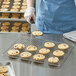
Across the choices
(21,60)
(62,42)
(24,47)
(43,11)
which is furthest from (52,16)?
(21,60)

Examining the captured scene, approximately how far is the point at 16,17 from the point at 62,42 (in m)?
2.93

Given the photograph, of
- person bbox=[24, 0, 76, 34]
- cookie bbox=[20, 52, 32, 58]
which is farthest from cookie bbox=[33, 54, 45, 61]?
person bbox=[24, 0, 76, 34]

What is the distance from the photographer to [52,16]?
225 centimetres

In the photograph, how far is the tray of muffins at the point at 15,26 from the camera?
480 cm

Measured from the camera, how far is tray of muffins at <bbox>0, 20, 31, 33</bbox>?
15.8 feet

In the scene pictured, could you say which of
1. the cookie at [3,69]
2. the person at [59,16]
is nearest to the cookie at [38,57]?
the cookie at [3,69]

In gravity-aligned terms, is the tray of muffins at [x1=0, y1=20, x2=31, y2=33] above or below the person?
below

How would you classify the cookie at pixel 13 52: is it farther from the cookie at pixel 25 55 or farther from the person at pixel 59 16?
the person at pixel 59 16

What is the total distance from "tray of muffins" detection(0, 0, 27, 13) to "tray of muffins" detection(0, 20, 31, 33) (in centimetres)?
46

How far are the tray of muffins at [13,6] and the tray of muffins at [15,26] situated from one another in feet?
1.51

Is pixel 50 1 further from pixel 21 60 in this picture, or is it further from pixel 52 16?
pixel 21 60

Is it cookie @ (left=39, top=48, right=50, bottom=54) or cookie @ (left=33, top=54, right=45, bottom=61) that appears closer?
cookie @ (left=33, top=54, right=45, bottom=61)

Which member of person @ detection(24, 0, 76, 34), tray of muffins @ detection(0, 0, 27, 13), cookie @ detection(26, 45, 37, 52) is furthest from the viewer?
tray of muffins @ detection(0, 0, 27, 13)

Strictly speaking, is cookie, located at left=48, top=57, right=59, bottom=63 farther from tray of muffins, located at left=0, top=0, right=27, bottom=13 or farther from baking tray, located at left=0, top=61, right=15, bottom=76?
tray of muffins, located at left=0, top=0, right=27, bottom=13
